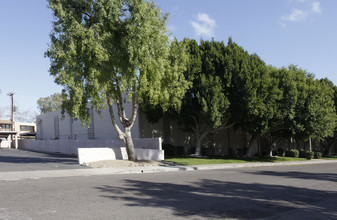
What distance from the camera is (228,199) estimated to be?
8852 mm

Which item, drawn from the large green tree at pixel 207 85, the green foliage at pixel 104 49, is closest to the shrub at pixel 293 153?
the large green tree at pixel 207 85

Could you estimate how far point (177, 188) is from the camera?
1060 cm

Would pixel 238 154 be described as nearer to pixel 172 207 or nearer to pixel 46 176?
pixel 46 176

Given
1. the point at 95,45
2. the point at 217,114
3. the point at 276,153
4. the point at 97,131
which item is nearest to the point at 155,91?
the point at 95,45

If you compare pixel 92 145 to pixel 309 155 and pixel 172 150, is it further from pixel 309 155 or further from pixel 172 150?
pixel 309 155

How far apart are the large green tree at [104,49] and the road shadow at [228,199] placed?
820cm

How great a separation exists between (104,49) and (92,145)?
1500 centimetres

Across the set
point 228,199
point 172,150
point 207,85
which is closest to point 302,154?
point 172,150

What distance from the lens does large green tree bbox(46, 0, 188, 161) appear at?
17.2 m

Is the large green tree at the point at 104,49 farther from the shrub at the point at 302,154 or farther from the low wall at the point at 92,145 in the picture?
the shrub at the point at 302,154

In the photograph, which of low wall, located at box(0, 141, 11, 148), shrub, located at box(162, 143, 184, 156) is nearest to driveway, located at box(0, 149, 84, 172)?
shrub, located at box(162, 143, 184, 156)

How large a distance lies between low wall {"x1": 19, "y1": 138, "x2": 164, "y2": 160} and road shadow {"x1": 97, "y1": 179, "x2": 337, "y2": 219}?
11.2 meters

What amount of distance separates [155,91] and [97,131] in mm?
20007

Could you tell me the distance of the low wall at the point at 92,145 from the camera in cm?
2261
